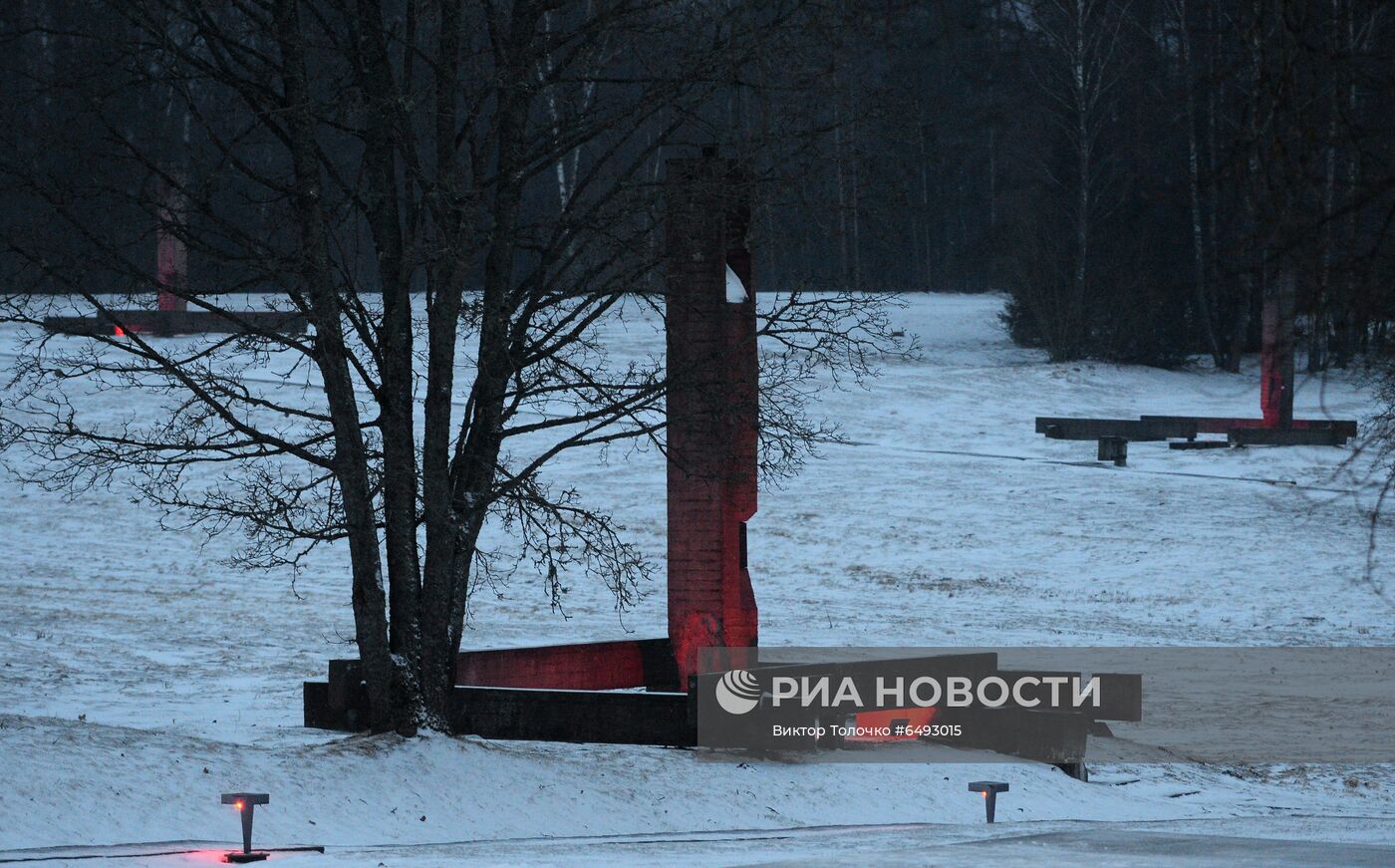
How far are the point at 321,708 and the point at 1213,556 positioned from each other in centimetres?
1816

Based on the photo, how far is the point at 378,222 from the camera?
1218 centimetres

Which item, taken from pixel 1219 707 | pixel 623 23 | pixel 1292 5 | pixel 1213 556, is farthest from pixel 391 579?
pixel 1213 556

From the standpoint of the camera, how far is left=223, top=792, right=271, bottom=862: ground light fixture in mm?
8211

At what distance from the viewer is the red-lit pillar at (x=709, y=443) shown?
44.4ft

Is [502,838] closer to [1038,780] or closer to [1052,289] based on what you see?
[1038,780]

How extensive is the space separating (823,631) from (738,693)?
9063mm

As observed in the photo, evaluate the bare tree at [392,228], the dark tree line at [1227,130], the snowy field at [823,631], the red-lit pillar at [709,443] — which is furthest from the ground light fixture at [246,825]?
the red-lit pillar at [709,443]

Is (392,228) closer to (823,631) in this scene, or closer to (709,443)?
(709,443)

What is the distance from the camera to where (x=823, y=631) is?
71.3ft

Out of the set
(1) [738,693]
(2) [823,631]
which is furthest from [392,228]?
(2) [823,631]

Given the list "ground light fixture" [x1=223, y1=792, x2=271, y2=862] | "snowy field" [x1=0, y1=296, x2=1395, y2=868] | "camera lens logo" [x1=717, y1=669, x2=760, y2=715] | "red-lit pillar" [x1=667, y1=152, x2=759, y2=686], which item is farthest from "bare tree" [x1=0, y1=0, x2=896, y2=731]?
"ground light fixture" [x1=223, y1=792, x2=271, y2=862]

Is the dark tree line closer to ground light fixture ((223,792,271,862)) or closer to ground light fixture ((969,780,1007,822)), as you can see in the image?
ground light fixture ((969,780,1007,822))

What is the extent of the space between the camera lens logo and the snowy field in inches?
20.5

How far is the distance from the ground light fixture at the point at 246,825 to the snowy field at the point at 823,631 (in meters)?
0.17
